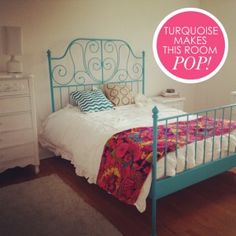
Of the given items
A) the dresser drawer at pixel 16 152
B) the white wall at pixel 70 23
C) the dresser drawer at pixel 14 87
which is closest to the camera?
the dresser drawer at pixel 14 87

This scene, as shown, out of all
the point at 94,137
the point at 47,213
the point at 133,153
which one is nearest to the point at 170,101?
the point at 94,137

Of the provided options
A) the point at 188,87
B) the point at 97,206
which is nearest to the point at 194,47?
the point at 188,87

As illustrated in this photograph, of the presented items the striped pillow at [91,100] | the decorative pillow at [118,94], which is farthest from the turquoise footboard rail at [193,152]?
the decorative pillow at [118,94]

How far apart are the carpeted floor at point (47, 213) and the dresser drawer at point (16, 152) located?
0.28 metres

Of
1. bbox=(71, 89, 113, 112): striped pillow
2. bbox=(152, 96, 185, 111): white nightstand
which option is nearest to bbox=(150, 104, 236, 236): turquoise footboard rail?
bbox=(71, 89, 113, 112): striped pillow

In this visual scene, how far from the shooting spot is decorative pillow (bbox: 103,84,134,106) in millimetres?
3459

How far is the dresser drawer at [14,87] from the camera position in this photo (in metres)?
2.62

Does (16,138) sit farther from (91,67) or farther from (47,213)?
(91,67)

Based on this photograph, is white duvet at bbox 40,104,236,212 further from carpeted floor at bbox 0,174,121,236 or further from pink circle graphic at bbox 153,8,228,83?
pink circle graphic at bbox 153,8,228,83

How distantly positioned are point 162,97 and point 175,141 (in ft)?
6.91

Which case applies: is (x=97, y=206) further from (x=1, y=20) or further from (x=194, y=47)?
(x=194, y=47)

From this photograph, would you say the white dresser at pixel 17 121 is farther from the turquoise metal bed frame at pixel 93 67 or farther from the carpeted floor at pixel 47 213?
the turquoise metal bed frame at pixel 93 67

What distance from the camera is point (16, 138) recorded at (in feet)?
9.11

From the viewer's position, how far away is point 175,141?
6.92ft
